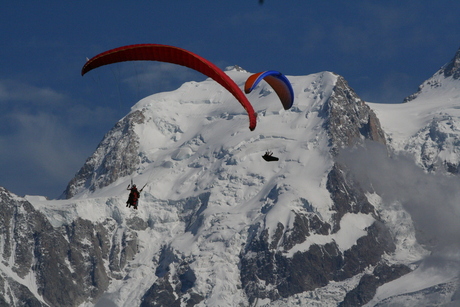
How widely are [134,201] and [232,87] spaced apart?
11935 millimetres

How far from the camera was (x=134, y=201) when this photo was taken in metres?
89.6

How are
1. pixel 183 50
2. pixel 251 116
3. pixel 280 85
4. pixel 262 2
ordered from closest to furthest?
pixel 262 2 < pixel 183 50 < pixel 251 116 < pixel 280 85

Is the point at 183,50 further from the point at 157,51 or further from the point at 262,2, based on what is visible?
the point at 262,2

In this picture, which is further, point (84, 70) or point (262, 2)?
point (84, 70)

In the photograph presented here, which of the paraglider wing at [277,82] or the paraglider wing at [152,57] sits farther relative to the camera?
the paraglider wing at [277,82]

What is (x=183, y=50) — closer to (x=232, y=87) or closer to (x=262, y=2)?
(x=232, y=87)

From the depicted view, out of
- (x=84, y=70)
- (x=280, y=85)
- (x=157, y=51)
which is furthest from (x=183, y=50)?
(x=280, y=85)

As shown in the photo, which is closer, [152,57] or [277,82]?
[152,57]

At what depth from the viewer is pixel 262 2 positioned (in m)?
73.9

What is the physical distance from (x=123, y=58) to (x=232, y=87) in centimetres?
911

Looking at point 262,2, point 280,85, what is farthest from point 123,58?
point 280,85

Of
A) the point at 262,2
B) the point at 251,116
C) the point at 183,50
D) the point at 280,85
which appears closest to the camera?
the point at 262,2

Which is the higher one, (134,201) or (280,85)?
(280,85)

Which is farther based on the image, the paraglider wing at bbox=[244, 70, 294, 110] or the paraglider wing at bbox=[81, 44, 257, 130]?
the paraglider wing at bbox=[244, 70, 294, 110]
